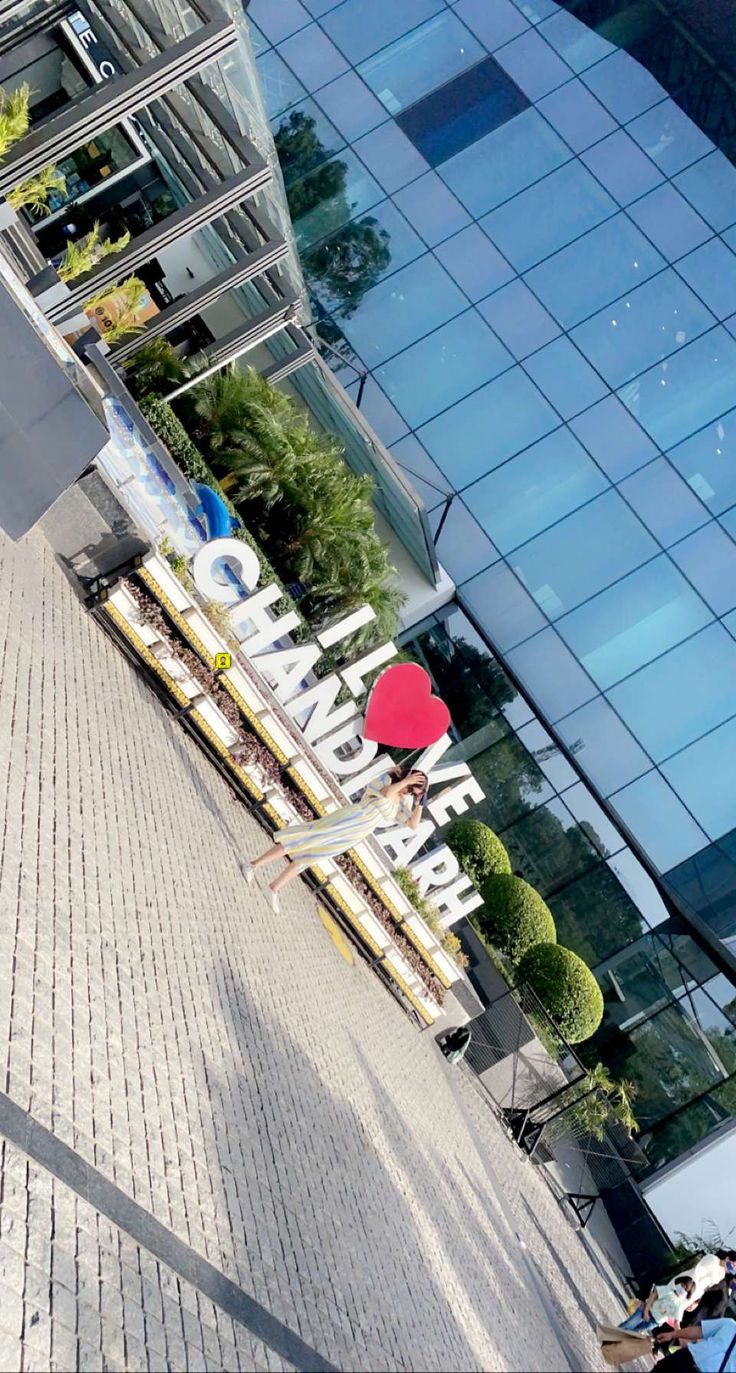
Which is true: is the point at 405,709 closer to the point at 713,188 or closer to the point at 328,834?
the point at 328,834

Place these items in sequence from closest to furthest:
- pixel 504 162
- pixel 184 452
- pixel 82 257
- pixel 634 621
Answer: pixel 82 257 → pixel 184 452 → pixel 634 621 → pixel 504 162

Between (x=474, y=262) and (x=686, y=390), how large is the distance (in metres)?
5.32

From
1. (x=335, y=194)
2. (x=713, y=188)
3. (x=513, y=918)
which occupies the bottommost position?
(x=513, y=918)

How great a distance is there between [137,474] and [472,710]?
1360 cm

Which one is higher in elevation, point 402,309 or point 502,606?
point 402,309

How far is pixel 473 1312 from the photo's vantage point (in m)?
11.3

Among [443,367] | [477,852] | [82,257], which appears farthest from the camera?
[443,367]

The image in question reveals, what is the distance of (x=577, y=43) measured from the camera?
29.1 m

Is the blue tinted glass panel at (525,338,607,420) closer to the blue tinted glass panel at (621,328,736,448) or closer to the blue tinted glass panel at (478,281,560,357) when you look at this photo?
the blue tinted glass panel at (478,281,560,357)

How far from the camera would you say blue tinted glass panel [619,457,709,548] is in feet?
90.3

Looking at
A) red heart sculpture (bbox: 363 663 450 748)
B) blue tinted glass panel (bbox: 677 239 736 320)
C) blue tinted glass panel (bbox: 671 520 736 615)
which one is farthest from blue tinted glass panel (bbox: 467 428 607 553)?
red heart sculpture (bbox: 363 663 450 748)

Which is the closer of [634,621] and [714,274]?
[634,621]

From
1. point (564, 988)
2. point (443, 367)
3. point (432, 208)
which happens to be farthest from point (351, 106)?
point (564, 988)

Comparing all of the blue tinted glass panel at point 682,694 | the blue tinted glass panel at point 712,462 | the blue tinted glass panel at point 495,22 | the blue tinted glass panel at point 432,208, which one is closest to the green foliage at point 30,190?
the blue tinted glass panel at point 432,208
